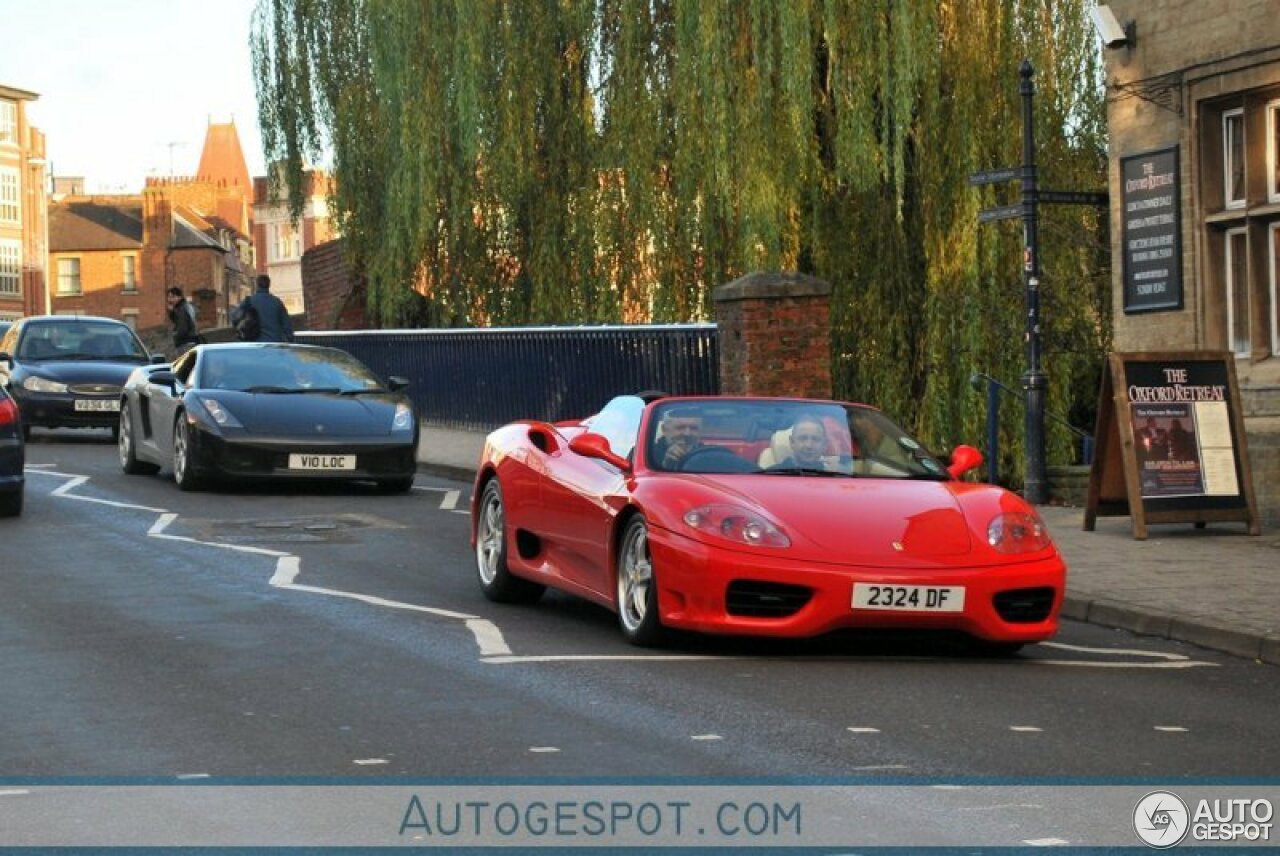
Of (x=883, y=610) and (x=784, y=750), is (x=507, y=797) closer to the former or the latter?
(x=784, y=750)

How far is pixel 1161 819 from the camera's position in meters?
6.49

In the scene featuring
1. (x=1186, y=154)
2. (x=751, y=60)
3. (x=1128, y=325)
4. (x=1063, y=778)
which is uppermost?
(x=751, y=60)

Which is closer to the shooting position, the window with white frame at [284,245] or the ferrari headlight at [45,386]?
→ the ferrari headlight at [45,386]

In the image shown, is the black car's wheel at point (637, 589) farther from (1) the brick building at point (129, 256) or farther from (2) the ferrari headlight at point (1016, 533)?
(1) the brick building at point (129, 256)

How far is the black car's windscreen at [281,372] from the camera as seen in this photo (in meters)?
21.0

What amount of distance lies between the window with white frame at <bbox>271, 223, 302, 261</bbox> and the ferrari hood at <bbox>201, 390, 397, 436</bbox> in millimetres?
96299

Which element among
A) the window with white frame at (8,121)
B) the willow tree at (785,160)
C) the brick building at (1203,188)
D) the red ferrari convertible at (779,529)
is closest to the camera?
the red ferrari convertible at (779,529)

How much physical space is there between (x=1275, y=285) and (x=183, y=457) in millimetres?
9433

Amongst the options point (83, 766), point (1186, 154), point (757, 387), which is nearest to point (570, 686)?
point (83, 766)

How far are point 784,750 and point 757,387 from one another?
45.5 feet

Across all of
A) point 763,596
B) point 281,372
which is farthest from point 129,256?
point 763,596

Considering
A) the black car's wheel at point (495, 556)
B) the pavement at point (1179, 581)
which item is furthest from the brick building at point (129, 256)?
the black car's wheel at point (495, 556)

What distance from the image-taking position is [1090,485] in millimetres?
16000

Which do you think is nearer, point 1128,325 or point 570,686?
point 570,686
